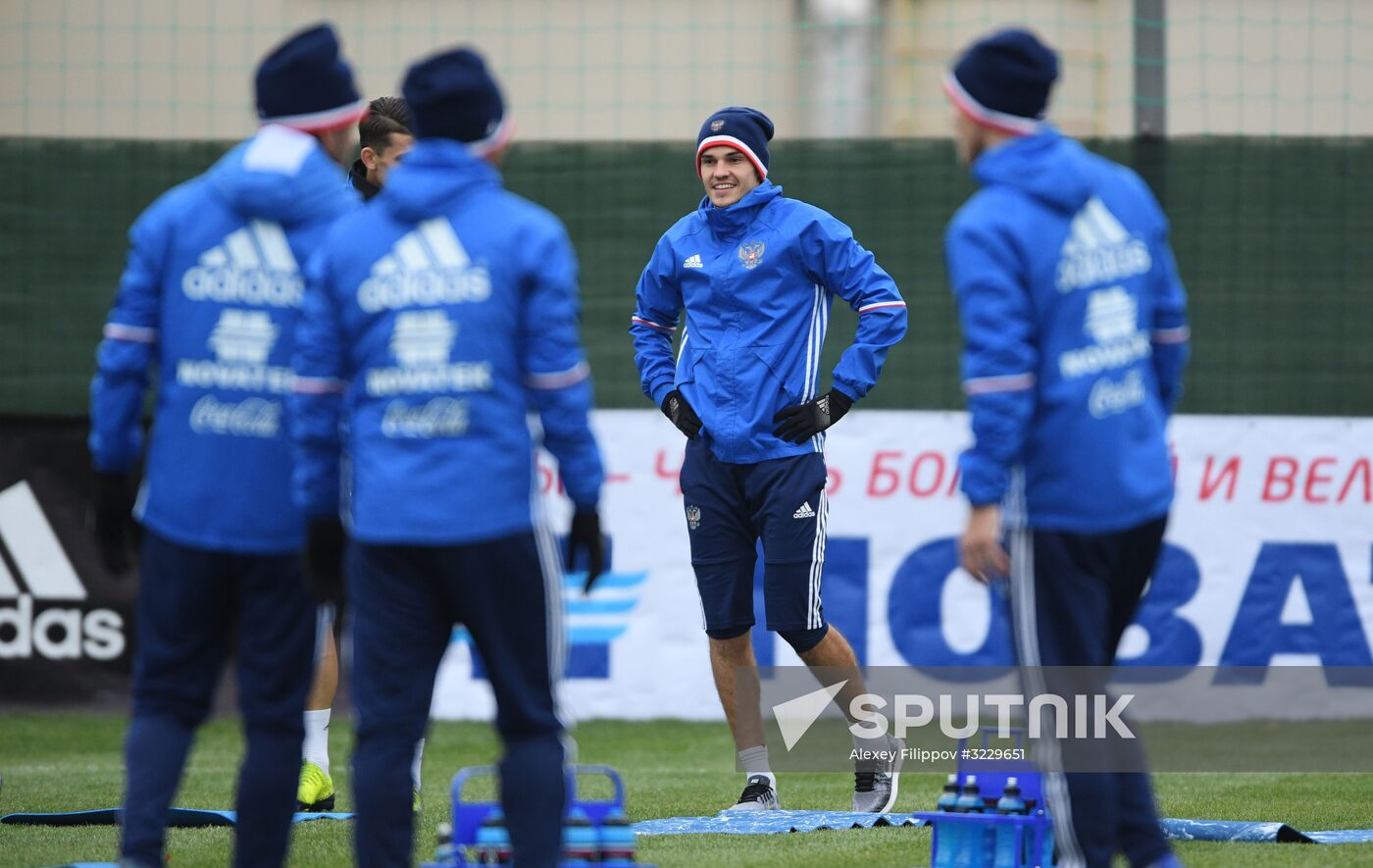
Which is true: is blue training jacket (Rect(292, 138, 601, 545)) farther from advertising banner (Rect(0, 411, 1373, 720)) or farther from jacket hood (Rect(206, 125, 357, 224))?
advertising banner (Rect(0, 411, 1373, 720))

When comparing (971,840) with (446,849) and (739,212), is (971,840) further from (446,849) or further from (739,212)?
(739,212)

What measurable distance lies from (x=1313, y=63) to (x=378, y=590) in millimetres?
7082

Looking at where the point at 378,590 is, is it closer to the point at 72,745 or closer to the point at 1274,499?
the point at 72,745

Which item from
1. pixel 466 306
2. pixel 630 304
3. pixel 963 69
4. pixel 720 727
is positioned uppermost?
pixel 963 69

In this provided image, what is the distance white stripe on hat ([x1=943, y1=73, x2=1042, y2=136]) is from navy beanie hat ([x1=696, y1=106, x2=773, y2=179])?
2211 mm

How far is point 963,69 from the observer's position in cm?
448

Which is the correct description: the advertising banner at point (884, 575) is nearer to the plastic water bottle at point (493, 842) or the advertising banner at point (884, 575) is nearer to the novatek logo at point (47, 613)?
the novatek logo at point (47, 613)

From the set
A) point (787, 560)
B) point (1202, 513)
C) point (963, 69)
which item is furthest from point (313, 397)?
point (1202, 513)

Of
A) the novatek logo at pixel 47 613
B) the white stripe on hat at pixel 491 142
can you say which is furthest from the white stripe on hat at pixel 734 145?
the novatek logo at pixel 47 613

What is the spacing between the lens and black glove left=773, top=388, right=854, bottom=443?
651cm

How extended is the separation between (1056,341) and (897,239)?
5557 mm

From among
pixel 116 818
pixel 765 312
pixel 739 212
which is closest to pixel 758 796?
pixel 765 312

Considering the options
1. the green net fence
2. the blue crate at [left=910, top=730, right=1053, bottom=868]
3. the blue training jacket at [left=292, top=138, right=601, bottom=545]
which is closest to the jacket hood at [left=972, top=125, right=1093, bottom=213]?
the blue training jacket at [left=292, top=138, right=601, bottom=545]

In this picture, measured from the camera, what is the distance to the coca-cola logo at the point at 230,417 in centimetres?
446
